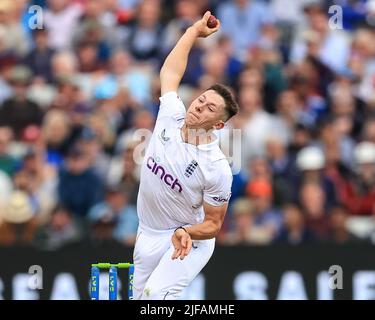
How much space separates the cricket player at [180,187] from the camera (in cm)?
1009

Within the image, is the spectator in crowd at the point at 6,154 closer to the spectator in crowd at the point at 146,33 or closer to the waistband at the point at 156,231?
the spectator in crowd at the point at 146,33

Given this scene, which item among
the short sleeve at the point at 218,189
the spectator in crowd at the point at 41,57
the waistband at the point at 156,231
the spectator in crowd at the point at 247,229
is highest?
the spectator in crowd at the point at 41,57

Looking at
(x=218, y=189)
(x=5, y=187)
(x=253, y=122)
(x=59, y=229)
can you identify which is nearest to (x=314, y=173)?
(x=253, y=122)

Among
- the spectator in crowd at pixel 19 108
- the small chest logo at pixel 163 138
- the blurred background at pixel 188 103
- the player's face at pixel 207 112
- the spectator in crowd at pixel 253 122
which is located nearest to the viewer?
the player's face at pixel 207 112

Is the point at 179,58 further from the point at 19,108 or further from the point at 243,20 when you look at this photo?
the point at 243,20

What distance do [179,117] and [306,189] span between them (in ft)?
14.4

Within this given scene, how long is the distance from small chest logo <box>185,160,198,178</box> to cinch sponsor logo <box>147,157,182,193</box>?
0.11 m

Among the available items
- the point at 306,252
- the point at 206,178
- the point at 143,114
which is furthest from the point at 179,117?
the point at 143,114

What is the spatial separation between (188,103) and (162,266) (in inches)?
204

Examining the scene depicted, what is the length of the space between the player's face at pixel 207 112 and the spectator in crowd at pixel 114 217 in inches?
154

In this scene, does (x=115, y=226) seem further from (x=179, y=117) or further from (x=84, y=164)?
(x=179, y=117)

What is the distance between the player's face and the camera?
10.0 metres

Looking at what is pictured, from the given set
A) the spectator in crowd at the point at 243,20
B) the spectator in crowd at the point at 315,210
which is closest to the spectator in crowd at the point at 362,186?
the spectator in crowd at the point at 315,210

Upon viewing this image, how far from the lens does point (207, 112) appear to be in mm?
10031
